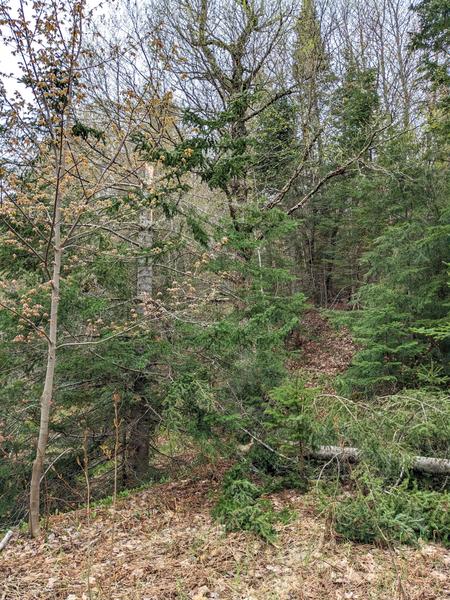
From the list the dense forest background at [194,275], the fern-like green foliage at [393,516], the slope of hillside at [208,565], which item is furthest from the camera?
the dense forest background at [194,275]

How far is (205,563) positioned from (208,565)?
47mm

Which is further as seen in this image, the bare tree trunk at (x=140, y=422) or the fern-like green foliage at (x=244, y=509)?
the bare tree trunk at (x=140, y=422)

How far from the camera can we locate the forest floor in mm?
3373

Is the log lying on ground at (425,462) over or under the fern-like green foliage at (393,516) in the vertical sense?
over

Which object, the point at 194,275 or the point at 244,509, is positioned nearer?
the point at 244,509

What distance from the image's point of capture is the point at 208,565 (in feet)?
12.8

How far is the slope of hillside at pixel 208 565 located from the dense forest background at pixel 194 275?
289 millimetres

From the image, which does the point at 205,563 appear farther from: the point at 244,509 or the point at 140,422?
the point at 140,422

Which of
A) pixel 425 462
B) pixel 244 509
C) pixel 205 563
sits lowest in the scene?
pixel 205 563

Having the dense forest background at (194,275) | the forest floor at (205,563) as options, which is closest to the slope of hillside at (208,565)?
the forest floor at (205,563)

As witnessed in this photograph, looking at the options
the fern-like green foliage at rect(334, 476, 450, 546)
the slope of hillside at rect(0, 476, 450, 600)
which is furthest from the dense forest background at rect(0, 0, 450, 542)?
the slope of hillside at rect(0, 476, 450, 600)

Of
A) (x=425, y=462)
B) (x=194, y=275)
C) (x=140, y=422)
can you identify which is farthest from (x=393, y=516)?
(x=140, y=422)

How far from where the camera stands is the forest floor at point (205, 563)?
3.37m

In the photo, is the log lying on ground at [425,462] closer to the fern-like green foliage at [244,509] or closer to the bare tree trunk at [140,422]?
the fern-like green foliage at [244,509]
